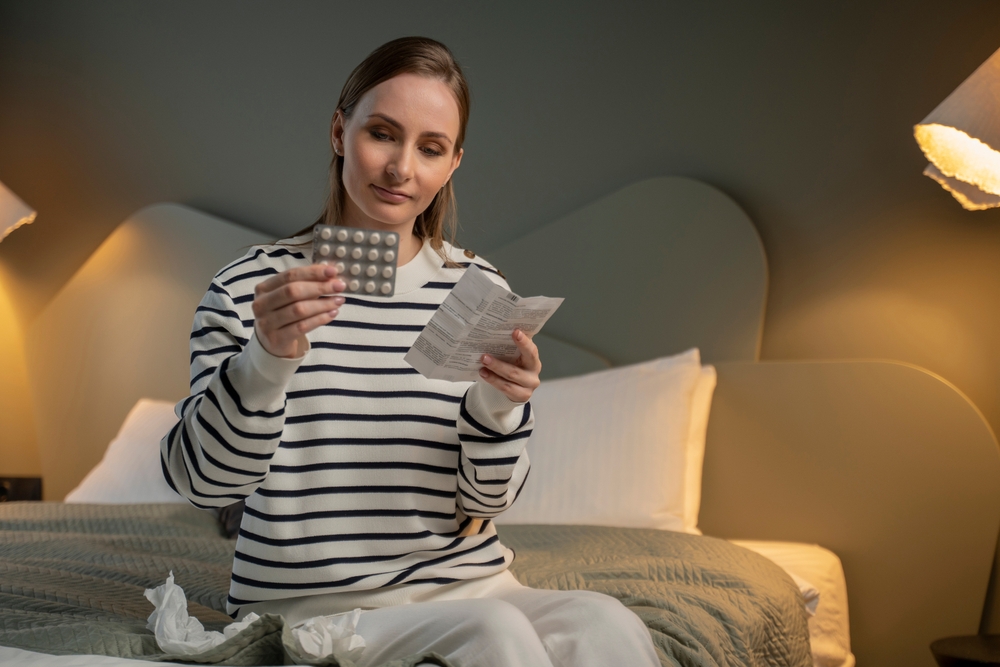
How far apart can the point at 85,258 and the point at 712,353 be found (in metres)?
2.31

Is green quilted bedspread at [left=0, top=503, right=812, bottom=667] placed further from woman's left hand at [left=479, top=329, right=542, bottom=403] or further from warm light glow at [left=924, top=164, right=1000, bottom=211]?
warm light glow at [left=924, top=164, right=1000, bottom=211]

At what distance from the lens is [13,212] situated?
111 inches

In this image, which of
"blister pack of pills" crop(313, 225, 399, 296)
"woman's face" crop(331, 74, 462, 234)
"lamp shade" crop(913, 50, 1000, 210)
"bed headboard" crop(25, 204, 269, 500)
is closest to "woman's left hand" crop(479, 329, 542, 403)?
"blister pack of pills" crop(313, 225, 399, 296)

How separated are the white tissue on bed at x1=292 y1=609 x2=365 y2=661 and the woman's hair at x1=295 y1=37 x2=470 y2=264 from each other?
51cm

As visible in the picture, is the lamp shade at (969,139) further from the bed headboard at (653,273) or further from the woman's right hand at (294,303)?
the woman's right hand at (294,303)

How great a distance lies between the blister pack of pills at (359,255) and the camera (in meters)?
0.98

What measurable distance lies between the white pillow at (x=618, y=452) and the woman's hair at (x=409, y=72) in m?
0.89

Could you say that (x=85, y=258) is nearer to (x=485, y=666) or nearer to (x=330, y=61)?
(x=330, y=61)

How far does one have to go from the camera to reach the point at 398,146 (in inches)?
46.1

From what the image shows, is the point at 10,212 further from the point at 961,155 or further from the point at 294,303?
the point at 961,155

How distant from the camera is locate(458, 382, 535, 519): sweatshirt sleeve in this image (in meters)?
1.13

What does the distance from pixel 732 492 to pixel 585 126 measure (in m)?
1.11

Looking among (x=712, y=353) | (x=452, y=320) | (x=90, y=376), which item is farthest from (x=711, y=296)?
(x=90, y=376)

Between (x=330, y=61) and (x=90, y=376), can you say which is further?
(x=90, y=376)
